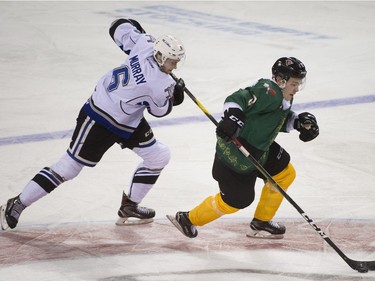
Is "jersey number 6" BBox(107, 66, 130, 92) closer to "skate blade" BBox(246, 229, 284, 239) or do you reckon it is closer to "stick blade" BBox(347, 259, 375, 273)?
"skate blade" BBox(246, 229, 284, 239)

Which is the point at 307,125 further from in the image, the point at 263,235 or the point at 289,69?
the point at 263,235

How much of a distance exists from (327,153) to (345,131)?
1.62 ft

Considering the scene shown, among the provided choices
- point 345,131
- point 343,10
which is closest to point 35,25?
point 343,10

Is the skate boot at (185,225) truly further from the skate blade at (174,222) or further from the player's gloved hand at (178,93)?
the player's gloved hand at (178,93)

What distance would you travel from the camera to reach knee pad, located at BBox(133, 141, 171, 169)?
15.4 feet

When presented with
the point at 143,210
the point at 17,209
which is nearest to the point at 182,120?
the point at 143,210

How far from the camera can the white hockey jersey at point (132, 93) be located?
4.43 metres

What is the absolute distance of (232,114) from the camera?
406 centimetres

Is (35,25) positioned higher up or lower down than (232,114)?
lower down

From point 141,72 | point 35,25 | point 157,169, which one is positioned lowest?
point 35,25

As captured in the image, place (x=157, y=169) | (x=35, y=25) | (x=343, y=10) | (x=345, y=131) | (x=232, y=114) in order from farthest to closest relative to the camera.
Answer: (x=343, y=10) → (x=35, y=25) → (x=345, y=131) → (x=157, y=169) → (x=232, y=114)

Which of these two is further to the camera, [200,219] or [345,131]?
[345,131]

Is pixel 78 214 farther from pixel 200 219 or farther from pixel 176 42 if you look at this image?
pixel 176 42

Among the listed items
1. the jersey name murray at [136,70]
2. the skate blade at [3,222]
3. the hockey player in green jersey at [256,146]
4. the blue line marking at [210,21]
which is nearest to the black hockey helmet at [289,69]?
the hockey player in green jersey at [256,146]
